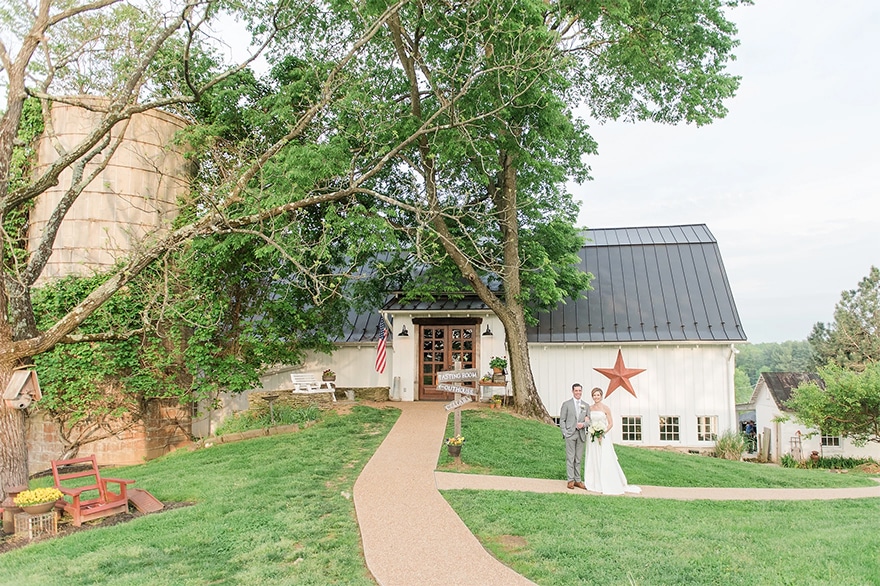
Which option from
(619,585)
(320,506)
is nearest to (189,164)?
(320,506)

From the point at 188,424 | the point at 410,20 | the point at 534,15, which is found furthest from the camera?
the point at 188,424

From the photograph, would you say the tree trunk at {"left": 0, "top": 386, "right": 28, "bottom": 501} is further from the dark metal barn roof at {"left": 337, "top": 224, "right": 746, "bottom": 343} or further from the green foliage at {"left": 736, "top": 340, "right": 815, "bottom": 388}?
the green foliage at {"left": 736, "top": 340, "right": 815, "bottom": 388}

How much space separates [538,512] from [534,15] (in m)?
9.13

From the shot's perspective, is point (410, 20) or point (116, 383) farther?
point (116, 383)

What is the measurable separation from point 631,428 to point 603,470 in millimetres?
9141

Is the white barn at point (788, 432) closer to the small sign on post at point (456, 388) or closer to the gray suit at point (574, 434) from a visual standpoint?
the gray suit at point (574, 434)

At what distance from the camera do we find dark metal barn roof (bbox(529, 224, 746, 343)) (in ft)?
60.8

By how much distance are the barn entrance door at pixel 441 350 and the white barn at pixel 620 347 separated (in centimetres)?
3

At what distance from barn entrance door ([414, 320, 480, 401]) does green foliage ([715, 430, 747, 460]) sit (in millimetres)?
7120

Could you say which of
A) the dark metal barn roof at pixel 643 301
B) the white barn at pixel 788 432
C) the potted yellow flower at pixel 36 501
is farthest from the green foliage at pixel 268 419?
the white barn at pixel 788 432

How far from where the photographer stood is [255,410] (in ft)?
52.1

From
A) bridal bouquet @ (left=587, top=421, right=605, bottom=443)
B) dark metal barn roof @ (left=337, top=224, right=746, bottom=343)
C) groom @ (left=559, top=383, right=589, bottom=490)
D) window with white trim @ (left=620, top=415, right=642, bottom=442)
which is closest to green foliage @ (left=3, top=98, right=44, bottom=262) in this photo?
dark metal barn roof @ (left=337, top=224, right=746, bottom=343)

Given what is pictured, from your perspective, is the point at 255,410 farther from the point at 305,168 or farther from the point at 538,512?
the point at 538,512

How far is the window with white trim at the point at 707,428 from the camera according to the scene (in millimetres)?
17797
